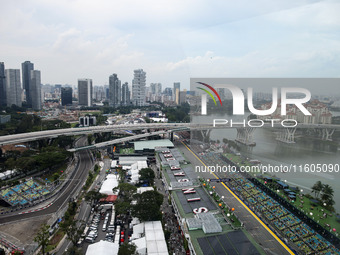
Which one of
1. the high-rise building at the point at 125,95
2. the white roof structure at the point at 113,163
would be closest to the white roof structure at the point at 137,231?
the white roof structure at the point at 113,163

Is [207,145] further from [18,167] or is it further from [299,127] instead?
[18,167]

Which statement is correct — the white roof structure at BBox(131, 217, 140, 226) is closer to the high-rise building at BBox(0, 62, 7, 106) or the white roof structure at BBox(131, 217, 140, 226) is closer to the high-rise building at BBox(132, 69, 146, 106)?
the high-rise building at BBox(0, 62, 7, 106)

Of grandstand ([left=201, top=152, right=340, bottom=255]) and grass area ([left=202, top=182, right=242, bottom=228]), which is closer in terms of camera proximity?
grandstand ([left=201, top=152, right=340, bottom=255])

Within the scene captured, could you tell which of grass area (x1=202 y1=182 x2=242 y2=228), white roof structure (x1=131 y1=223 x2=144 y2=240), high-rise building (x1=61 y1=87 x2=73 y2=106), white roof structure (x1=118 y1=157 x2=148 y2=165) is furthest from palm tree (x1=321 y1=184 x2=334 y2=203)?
high-rise building (x1=61 y1=87 x2=73 y2=106)

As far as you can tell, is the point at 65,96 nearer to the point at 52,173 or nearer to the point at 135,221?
the point at 52,173

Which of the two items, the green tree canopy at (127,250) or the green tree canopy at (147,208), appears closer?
the green tree canopy at (127,250)

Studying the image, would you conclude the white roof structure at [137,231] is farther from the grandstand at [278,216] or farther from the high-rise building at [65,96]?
the high-rise building at [65,96]
